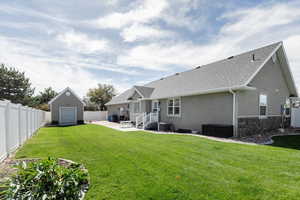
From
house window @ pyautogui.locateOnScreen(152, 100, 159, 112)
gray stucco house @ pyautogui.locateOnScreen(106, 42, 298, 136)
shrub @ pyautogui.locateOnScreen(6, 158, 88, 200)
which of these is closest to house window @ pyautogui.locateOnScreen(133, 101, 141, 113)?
house window @ pyautogui.locateOnScreen(152, 100, 159, 112)

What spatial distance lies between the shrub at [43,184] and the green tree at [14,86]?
30.8m

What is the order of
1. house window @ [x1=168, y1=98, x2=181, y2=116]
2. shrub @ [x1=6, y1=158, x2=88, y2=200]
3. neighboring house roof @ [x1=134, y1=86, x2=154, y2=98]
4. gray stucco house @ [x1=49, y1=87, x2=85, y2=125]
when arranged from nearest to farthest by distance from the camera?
1. shrub @ [x1=6, y1=158, x2=88, y2=200]
2. house window @ [x1=168, y1=98, x2=181, y2=116]
3. neighboring house roof @ [x1=134, y1=86, x2=154, y2=98]
4. gray stucco house @ [x1=49, y1=87, x2=85, y2=125]

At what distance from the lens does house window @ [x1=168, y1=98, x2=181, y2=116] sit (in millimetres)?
13727

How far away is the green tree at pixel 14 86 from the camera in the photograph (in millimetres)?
25547

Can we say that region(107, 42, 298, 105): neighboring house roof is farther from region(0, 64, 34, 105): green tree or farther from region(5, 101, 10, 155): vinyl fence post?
region(0, 64, 34, 105): green tree

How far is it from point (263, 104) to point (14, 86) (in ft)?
114

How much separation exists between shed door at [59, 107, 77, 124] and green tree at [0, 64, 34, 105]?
464 inches

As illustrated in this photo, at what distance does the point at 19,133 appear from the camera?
6.87 m

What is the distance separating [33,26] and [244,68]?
12678 millimetres

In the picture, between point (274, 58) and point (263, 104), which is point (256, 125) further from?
point (274, 58)

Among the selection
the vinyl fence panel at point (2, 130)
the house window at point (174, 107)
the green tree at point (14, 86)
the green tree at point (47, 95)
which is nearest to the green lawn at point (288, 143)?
the house window at point (174, 107)

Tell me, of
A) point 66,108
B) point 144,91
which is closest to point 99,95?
point 66,108

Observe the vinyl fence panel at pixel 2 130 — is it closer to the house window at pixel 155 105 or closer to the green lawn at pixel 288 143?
the green lawn at pixel 288 143

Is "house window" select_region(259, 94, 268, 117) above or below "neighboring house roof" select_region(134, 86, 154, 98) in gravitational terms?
below
